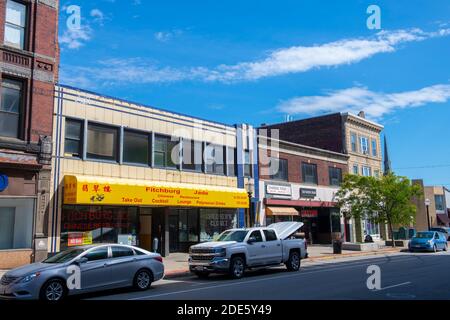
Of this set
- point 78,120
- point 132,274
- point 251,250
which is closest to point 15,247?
point 78,120

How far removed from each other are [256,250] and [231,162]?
41.1 feet

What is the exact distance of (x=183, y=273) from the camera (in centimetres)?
1808

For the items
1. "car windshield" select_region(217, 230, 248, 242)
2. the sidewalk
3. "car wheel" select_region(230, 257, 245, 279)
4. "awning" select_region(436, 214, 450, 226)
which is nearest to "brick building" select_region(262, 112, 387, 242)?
the sidewalk

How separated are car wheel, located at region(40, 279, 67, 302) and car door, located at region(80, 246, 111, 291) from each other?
1.86 feet

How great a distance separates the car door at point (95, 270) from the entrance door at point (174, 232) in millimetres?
12378

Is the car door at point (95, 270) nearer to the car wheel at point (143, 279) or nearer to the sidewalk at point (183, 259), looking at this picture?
the car wheel at point (143, 279)

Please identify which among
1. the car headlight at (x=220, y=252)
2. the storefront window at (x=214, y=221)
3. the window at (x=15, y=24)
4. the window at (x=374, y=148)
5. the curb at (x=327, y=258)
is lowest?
the curb at (x=327, y=258)

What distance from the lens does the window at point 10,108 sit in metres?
18.8

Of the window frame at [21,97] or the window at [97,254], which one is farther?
the window frame at [21,97]

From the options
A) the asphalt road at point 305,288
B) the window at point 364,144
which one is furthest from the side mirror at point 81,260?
the window at point 364,144

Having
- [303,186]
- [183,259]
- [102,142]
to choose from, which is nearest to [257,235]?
[183,259]
